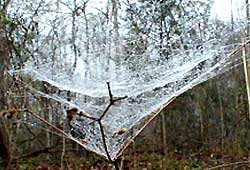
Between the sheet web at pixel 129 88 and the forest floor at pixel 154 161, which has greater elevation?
the sheet web at pixel 129 88

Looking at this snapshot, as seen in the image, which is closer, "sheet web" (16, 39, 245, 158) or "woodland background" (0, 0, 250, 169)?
"sheet web" (16, 39, 245, 158)

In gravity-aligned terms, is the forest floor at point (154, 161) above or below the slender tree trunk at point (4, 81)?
below

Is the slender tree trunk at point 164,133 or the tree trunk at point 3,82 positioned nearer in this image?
the tree trunk at point 3,82

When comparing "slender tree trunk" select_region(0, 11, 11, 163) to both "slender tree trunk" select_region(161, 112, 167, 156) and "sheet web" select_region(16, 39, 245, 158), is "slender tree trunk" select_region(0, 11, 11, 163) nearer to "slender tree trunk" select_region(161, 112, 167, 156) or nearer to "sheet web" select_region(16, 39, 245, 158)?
"sheet web" select_region(16, 39, 245, 158)

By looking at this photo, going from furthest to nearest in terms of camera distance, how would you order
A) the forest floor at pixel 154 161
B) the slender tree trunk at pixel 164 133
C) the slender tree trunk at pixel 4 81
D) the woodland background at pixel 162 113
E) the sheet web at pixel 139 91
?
1. the slender tree trunk at pixel 164 133
2. the woodland background at pixel 162 113
3. the forest floor at pixel 154 161
4. the slender tree trunk at pixel 4 81
5. the sheet web at pixel 139 91

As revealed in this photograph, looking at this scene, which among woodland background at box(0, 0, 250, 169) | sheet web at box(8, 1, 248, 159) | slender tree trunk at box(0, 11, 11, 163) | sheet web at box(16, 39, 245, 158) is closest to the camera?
sheet web at box(8, 1, 248, 159)

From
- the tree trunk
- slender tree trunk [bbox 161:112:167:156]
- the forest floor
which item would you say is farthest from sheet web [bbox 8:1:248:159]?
slender tree trunk [bbox 161:112:167:156]

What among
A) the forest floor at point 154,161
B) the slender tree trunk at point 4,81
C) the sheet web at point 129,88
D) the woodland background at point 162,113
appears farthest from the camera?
the woodland background at point 162,113

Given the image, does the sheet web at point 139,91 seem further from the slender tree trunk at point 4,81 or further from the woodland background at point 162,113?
the woodland background at point 162,113

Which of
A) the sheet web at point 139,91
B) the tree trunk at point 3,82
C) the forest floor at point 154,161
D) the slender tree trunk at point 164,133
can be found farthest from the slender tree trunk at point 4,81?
the slender tree trunk at point 164,133

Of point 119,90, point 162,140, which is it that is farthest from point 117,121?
point 162,140

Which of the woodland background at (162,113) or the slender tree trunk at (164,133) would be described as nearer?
the woodland background at (162,113)

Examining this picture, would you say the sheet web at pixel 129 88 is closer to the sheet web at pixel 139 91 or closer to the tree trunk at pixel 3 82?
the sheet web at pixel 139 91

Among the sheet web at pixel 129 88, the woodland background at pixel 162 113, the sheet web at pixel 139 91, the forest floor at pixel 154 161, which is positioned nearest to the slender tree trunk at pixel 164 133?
the woodland background at pixel 162 113
